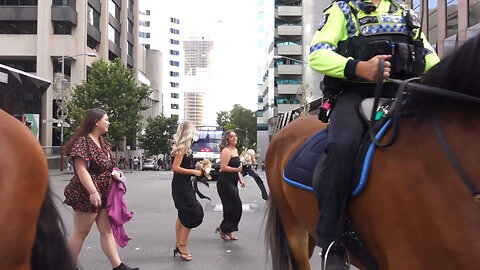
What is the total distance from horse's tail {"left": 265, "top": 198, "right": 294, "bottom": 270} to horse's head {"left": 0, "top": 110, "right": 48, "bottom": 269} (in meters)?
2.29

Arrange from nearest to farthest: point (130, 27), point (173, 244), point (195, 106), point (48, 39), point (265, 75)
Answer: point (173, 244) < point (48, 39) < point (130, 27) < point (265, 75) < point (195, 106)

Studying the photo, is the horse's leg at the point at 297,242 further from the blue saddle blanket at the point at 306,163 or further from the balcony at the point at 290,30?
the balcony at the point at 290,30

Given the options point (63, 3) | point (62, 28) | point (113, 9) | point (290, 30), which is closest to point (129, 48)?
point (113, 9)

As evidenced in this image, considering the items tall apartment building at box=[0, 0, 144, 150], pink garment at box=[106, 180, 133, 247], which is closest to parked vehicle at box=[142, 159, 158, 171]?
tall apartment building at box=[0, 0, 144, 150]

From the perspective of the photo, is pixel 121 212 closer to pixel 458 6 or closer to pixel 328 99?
pixel 328 99

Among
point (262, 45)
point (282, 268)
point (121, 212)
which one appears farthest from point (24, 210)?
point (262, 45)

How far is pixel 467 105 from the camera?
2.04 m

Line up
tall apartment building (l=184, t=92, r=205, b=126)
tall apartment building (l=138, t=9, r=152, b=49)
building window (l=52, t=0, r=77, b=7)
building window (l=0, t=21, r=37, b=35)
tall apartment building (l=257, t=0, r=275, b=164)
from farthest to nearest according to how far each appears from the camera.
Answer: tall apartment building (l=184, t=92, r=205, b=126) < tall apartment building (l=138, t=9, r=152, b=49) < tall apartment building (l=257, t=0, r=275, b=164) < building window (l=0, t=21, r=37, b=35) < building window (l=52, t=0, r=77, b=7)

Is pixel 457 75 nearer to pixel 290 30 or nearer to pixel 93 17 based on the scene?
pixel 93 17

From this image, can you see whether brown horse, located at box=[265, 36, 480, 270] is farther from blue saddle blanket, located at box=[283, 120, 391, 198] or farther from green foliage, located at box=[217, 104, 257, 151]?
green foliage, located at box=[217, 104, 257, 151]

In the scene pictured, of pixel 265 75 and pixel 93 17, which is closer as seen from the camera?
pixel 93 17

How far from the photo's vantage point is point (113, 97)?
40.7 m

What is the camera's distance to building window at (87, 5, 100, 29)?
49.3 metres

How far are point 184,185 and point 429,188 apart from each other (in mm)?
5237
